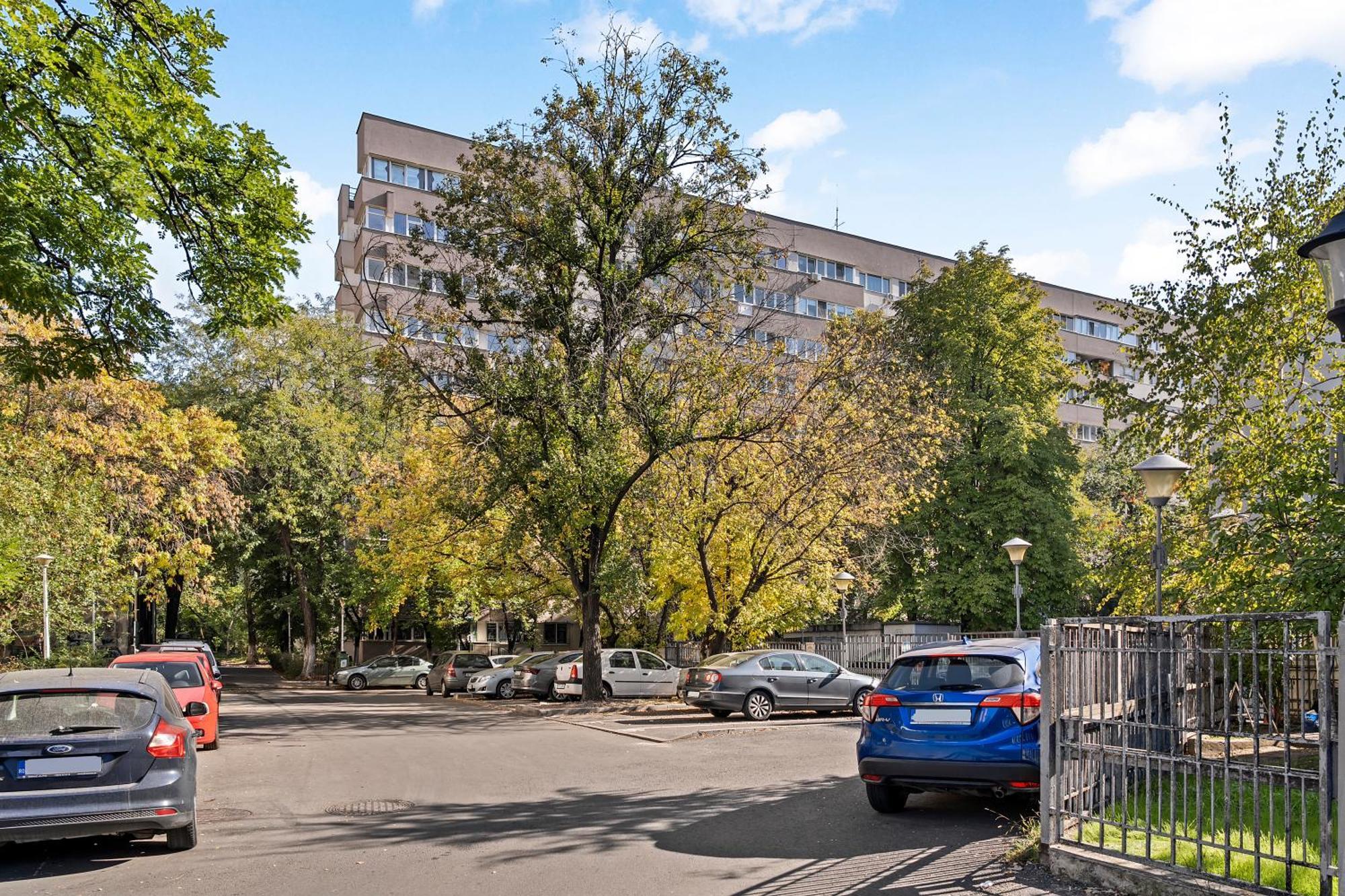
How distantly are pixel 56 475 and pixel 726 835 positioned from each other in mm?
24001

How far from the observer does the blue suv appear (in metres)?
9.23

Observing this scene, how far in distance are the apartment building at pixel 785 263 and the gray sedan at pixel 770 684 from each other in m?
14.6

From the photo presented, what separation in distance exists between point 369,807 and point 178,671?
756 cm

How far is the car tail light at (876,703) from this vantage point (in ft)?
32.4

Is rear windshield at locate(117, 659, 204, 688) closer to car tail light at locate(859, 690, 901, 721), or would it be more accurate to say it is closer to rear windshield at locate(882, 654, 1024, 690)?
car tail light at locate(859, 690, 901, 721)

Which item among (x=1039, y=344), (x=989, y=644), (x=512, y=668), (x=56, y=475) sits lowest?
(x=512, y=668)

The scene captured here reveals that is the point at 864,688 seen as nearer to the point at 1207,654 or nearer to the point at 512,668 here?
the point at 512,668

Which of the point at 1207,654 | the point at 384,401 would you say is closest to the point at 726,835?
the point at 1207,654

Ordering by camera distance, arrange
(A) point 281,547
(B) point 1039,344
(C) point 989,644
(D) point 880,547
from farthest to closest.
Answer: (A) point 281,547, (B) point 1039,344, (D) point 880,547, (C) point 989,644

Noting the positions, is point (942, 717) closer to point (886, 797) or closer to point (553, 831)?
point (886, 797)

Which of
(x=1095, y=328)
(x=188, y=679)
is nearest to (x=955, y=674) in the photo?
(x=188, y=679)

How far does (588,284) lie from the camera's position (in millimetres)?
27047

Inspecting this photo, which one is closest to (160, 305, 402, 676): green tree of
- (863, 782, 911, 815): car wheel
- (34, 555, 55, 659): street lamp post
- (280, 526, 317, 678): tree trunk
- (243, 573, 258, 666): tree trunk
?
(280, 526, 317, 678): tree trunk

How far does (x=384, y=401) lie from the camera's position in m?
25.8
